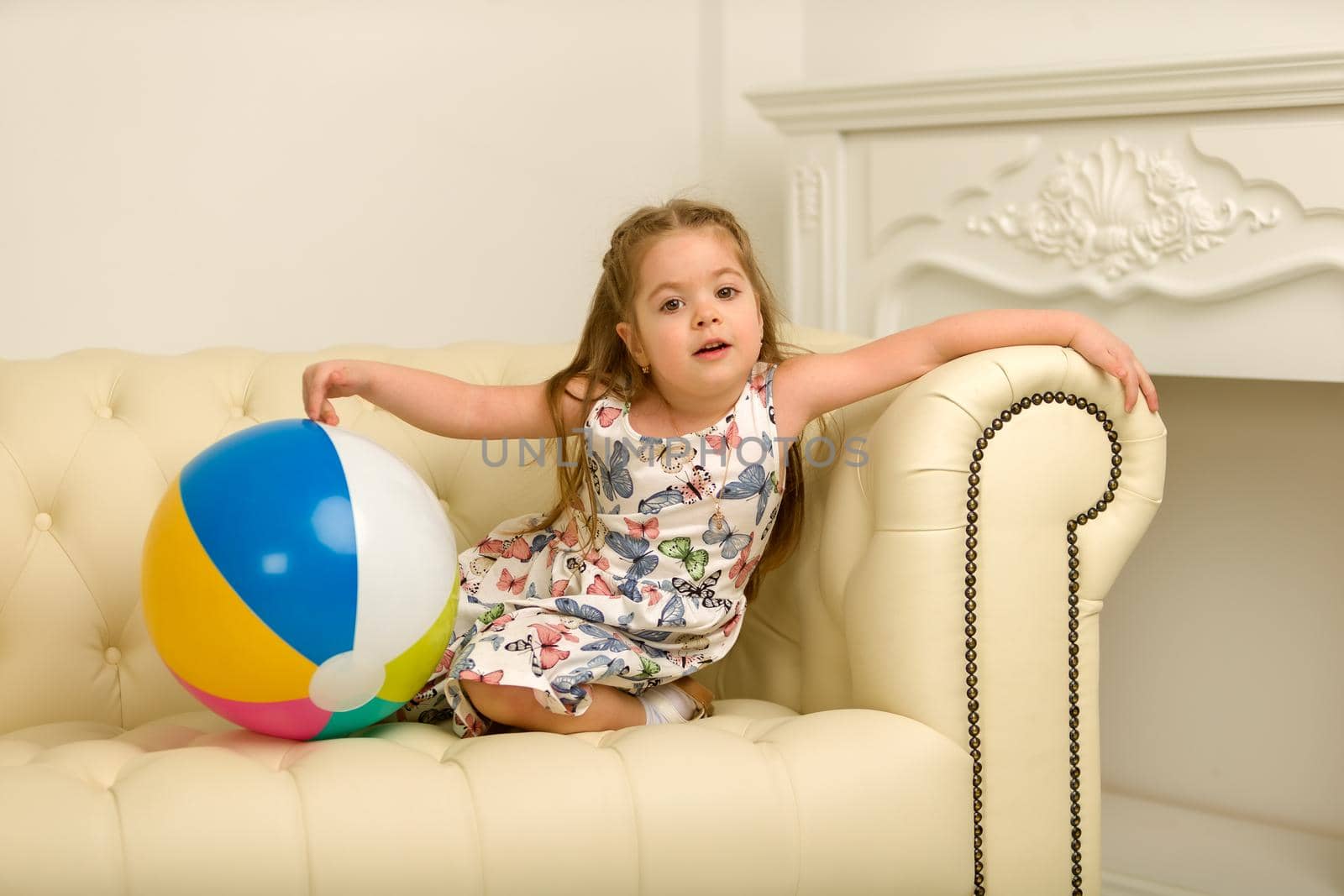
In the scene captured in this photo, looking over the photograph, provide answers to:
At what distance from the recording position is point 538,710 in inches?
62.6

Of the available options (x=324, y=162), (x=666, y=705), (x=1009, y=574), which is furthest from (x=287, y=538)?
(x=324, y=162)

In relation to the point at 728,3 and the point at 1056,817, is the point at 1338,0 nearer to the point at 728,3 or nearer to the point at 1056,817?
the point at 728,3

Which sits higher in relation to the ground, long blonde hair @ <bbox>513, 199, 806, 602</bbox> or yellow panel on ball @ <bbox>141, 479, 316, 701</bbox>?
long blonde hair @ <bbox>513, 199, 806, 602</bbox>

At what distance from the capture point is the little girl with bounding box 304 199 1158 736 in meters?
1.63

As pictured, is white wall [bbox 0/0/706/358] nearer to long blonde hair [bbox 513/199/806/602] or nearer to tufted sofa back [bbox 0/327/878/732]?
tufted sofa back [bbox 0/327/878/732]

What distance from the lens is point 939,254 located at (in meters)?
2.56

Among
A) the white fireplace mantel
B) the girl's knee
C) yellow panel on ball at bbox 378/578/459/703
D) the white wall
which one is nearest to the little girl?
the girl's knee

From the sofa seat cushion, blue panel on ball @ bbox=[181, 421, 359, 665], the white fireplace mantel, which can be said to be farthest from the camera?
the white fireplace mantel

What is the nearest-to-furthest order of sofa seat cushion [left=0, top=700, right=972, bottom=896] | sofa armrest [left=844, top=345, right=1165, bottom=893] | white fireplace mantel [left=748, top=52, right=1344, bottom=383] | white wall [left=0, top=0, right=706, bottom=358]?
sofa seat cushion [left=0, top=700, right=972, bottom=896] → sofa armrest [left=844, top=345, right=1165, bottom=893] → white fireplace mantel [left=748, top=52, right=1344, bottom=383] → white wall [left=0, top=0, right=706, bottom=358]

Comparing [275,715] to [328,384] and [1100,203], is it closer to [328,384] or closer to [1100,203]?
[328,384]

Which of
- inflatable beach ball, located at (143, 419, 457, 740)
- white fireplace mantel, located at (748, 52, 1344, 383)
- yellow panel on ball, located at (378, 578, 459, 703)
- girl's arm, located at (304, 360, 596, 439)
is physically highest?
white fireplace mantel, located at (748, 52, 1344, 383)

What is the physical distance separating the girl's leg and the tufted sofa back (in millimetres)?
282

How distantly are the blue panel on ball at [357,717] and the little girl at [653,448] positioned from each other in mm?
134

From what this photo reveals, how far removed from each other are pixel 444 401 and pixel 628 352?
0.26 metres
